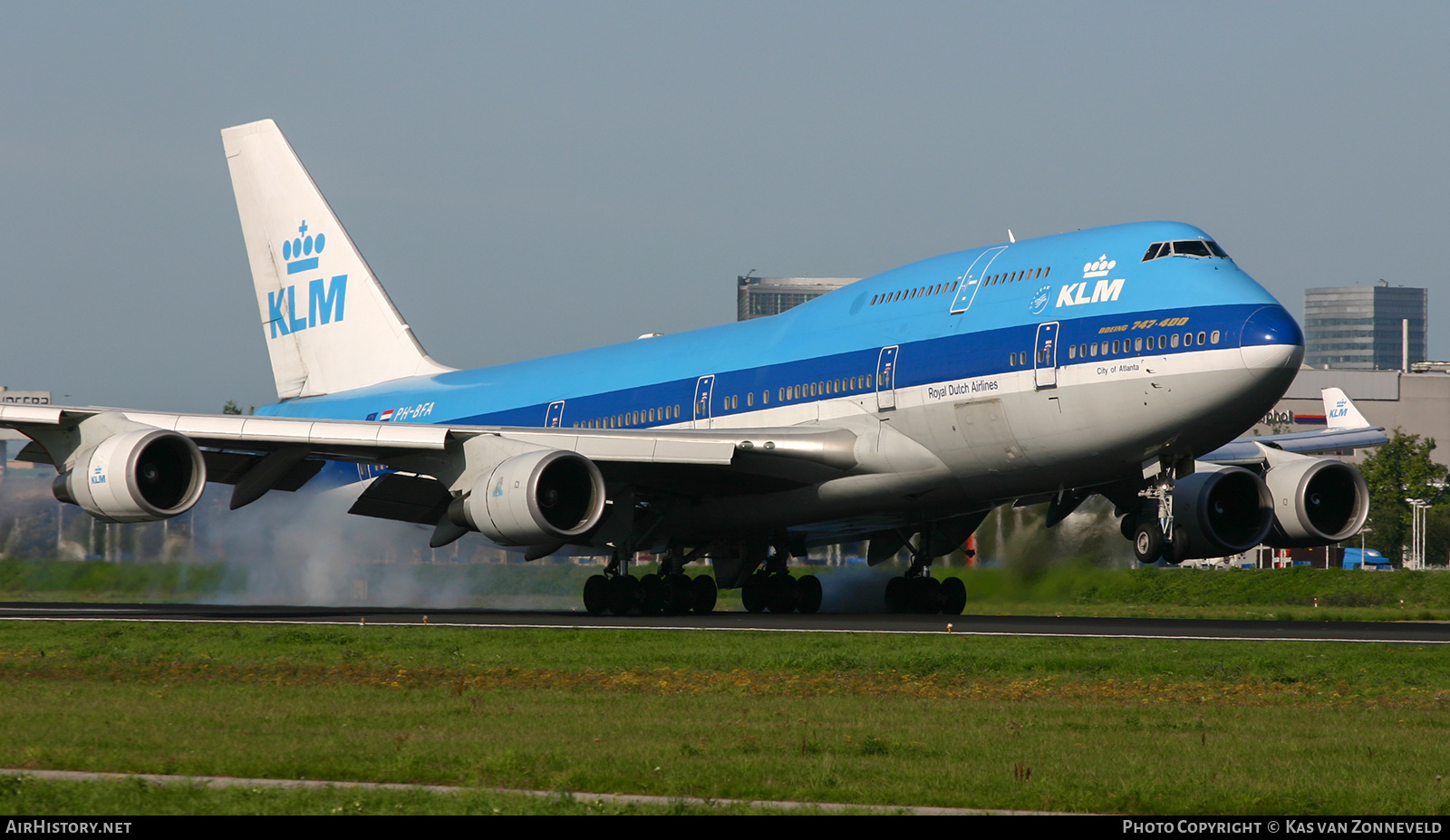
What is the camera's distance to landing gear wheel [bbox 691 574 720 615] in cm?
3035

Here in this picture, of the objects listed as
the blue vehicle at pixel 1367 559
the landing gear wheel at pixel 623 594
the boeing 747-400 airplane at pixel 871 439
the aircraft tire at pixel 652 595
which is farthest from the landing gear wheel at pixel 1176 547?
the blue vehicle at pixel 1367 559

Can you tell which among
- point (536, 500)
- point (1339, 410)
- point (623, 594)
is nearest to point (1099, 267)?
point (536, 500)

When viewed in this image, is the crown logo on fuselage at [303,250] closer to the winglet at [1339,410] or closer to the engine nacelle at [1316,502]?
the engine nacelle at [1316,502]

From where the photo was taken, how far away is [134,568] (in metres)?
37.8

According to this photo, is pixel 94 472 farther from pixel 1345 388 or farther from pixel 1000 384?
pixel 1345 388

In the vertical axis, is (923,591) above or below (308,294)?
below

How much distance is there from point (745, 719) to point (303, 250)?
2997 cm

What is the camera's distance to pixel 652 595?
1185 inches

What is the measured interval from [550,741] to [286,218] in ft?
102

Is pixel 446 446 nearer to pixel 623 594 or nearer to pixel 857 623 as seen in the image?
pixel 623 594

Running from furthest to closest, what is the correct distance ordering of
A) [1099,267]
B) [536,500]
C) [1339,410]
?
[1339,410] < [536,500] < [1099,267]

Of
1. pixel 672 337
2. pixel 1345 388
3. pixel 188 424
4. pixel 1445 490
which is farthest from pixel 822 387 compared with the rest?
pixel 1345 388

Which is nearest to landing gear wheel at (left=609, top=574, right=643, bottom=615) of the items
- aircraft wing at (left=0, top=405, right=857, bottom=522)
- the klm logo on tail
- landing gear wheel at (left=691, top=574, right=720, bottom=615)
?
landing gear wheel at (left=691, top=574, right=720, bottom=615)

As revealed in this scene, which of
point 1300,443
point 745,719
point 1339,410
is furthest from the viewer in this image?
point 1339,410
